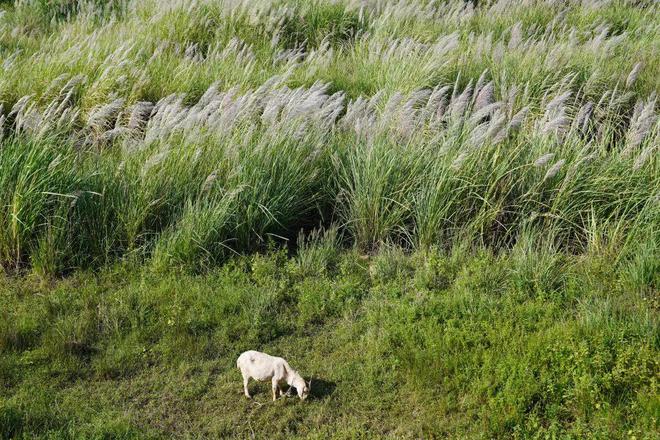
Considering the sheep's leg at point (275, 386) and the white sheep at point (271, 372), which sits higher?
the white sheep at point (271, 372)

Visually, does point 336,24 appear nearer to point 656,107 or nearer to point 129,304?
point 656,107

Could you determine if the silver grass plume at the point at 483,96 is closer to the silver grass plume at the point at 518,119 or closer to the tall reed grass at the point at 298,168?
the tall reed grass at the point at 298,168

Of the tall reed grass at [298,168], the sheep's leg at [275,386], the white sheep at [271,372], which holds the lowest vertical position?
the sheep's leg at [275,386]

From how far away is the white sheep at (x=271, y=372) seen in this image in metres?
5.02

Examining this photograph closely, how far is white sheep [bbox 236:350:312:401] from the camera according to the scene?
502 cm

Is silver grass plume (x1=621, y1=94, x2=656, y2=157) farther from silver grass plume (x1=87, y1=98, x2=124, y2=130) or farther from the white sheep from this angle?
silver grass plume (x1=87, y1=98, x2=124, y2=130)

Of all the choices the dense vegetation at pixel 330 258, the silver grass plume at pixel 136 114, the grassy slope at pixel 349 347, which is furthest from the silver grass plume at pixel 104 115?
the grassy slope at pixel 349 347

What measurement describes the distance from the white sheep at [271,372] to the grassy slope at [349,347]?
136 mm

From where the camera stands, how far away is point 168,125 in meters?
7.05

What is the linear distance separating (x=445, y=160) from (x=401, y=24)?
4932mm

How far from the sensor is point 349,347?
5.62 m

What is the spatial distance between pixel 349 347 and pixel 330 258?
1104mm

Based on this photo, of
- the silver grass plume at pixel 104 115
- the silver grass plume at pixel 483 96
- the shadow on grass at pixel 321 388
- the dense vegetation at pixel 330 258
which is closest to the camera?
the dense vegetation at pixel 330 258

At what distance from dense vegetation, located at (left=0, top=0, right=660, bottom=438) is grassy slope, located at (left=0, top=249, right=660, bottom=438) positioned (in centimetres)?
2
